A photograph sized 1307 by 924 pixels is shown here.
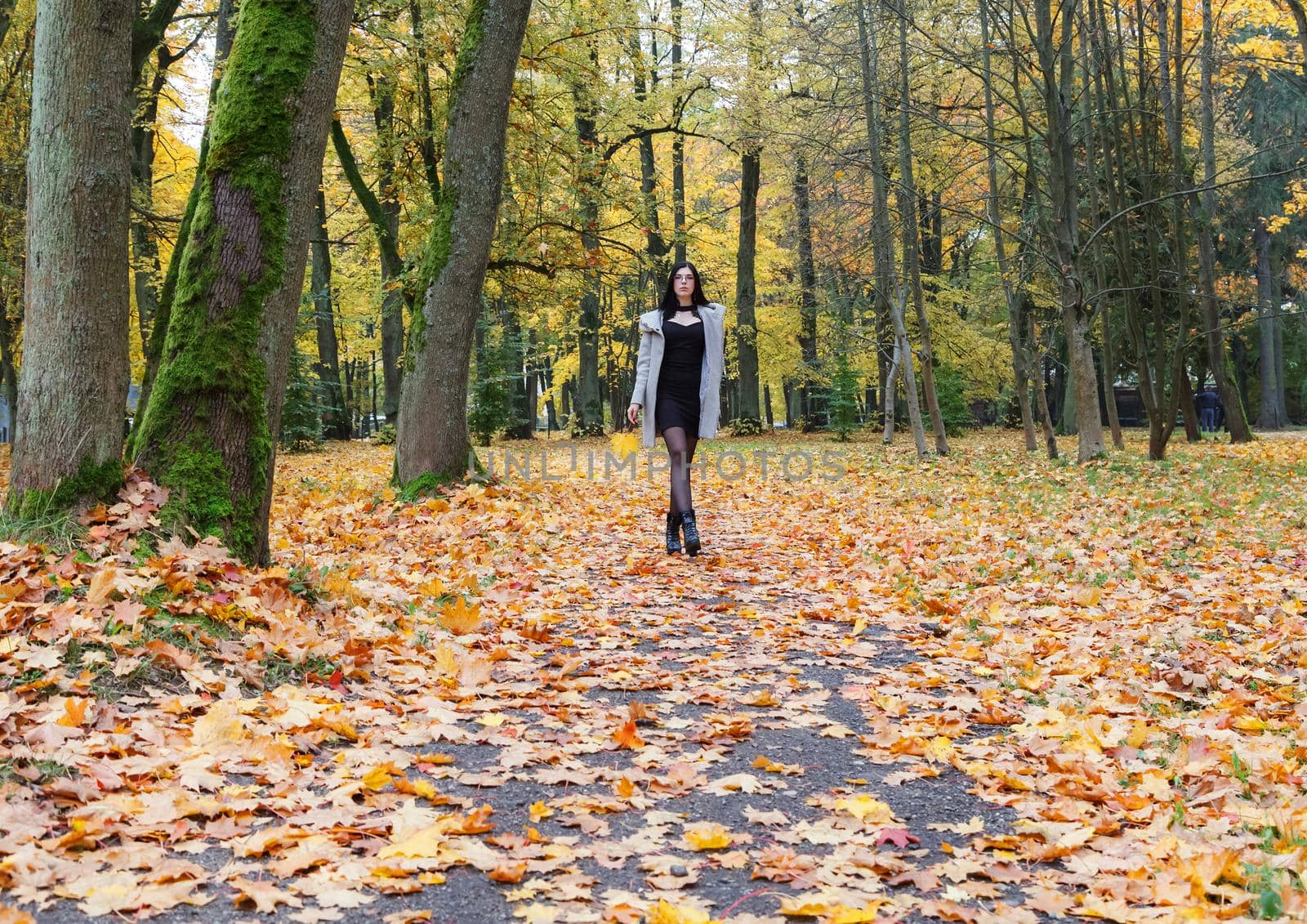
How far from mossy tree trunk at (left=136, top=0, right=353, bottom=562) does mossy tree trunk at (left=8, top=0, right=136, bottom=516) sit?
1.05 ft

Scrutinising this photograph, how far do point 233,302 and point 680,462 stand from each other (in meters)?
3.71

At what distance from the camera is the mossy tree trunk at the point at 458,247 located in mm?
9805

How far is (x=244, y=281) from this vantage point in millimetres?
5059

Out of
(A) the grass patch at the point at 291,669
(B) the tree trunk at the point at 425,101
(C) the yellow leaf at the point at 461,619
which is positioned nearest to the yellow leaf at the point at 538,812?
(A) the grass patch at the point at 291,669

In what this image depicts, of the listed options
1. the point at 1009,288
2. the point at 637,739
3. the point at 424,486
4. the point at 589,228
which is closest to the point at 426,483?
the point at 424,486

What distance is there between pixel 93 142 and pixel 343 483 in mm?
7307

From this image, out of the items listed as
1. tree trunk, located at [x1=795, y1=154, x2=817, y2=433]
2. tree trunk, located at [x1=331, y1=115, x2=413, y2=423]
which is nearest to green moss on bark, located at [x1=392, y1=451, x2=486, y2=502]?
tree trunk, located at [x1=331, y1=115, x2=413, y2=423]

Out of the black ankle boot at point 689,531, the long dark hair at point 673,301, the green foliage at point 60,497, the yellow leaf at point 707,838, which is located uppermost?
the long dark hair at point 673,301

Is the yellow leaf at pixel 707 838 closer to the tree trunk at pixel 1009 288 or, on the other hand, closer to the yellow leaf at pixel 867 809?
the yellow leaf at pixel 867 809

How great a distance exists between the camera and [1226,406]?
20.6 metres

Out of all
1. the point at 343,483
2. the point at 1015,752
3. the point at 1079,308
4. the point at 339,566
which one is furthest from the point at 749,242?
the point at 1015,752

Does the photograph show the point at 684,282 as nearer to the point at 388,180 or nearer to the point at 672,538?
the point at 672,538

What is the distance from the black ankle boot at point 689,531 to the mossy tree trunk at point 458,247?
3069mm

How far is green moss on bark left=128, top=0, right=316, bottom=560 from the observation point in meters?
4.99
